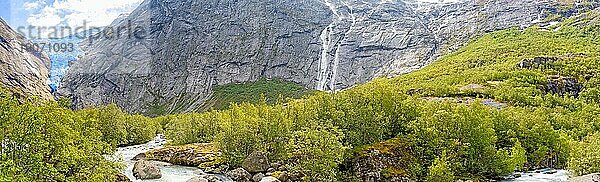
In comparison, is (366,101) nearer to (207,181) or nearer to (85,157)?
(207,181)

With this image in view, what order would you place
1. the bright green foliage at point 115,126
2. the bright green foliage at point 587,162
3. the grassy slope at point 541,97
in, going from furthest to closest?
the bright green foliage at point 115,126
the grassy slope at point 541,97
the bright green foliage at point 587,162

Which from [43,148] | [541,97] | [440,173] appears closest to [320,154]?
[440,173]

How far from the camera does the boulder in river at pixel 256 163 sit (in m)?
69.3

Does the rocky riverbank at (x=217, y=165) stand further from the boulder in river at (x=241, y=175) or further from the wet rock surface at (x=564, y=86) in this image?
the wet rock surface at (x=564, y=86)

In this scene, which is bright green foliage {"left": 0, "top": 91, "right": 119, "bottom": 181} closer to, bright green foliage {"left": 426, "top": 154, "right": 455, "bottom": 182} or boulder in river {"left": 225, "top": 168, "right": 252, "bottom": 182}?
boulder in river {"left": 225, "top": 168, "right": 252, "bottom": 182}

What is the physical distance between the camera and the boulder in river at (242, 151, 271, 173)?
227 ft

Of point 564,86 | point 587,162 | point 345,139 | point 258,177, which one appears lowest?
point 564,86

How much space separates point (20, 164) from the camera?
112 feet

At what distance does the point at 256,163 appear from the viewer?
229ft

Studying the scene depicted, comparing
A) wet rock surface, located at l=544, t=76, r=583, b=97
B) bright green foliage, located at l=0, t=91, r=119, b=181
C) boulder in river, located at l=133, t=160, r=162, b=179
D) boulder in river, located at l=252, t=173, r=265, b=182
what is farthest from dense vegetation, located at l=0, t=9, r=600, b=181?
wet rock surface, located at l=544, t=76, r=583, b=97

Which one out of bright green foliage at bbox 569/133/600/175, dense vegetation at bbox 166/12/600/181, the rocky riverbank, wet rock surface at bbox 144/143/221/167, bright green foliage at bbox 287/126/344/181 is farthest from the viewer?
wet rock surface at bbox 144/143/221/167

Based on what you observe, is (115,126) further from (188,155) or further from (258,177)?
(258,177)

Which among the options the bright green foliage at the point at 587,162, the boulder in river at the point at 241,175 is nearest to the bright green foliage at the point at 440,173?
the bright green foliage at the point at 587,162

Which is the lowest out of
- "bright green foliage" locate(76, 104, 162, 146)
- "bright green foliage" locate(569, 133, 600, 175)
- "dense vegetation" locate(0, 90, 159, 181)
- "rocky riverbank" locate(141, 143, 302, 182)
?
"bright green foliage" locate(76, 104, 162, 146)
